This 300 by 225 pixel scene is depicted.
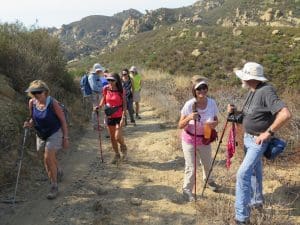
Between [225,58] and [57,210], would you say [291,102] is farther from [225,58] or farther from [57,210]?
[225,58]

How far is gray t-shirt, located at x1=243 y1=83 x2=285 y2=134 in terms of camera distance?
469 cm

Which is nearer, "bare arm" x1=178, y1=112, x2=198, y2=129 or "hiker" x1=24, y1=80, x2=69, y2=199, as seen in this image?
"bare arm" x1=178, y1=112, x2=198, y2=129

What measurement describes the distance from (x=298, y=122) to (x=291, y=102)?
1629 millimetres

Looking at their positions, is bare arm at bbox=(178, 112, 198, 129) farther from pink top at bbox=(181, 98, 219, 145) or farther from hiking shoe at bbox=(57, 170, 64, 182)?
hiking shoe at bbox=(57, 170, 64, 182)

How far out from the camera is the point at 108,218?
19.3 ft

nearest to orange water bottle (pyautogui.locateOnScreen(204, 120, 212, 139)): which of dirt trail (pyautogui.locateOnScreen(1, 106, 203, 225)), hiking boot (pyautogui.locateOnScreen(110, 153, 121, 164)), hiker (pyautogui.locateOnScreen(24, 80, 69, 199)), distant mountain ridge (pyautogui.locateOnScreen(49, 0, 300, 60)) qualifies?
dirt trail (pyautogui.locateOnScreen(1, 106, 203, 225))

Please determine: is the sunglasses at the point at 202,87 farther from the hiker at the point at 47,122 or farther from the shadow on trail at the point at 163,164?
the shadow on trail at the point at 163,164

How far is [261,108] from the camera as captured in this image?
15.8ft

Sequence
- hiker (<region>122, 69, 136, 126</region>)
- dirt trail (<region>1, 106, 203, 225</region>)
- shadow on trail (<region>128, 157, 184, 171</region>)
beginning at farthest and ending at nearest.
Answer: hiker (<region>122, 69, 136, 126</region>) → shadow on trail (<region>128, 157, 184, 171</region>) → dirt trail (<region>1, 106, 203, 225</region>)

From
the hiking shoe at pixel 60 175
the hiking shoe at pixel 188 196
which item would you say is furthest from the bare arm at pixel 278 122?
the hiking shoe at pixel 60 175

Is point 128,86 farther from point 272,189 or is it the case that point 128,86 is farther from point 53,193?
point 272,189

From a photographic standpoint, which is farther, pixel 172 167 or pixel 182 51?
pixel 182 51

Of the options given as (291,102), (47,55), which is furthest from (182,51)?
(291,102)

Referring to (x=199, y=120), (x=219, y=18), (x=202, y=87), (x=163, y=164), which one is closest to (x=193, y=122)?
(x=199, y=120)
